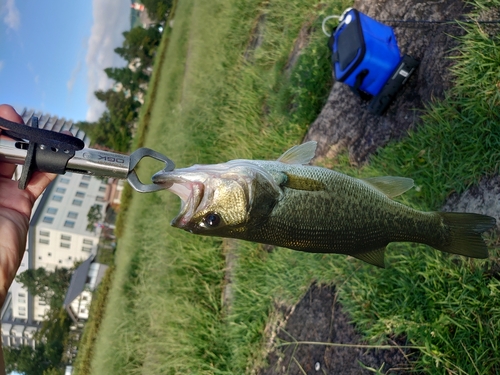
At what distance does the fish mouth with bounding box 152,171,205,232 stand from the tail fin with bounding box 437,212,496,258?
4.42 feet

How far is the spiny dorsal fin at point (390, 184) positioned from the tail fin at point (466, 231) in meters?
0.25

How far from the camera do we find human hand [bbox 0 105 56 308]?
2.27 m

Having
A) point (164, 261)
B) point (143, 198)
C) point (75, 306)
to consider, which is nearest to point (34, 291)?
point (75, 306)

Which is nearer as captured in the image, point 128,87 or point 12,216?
point 12,216

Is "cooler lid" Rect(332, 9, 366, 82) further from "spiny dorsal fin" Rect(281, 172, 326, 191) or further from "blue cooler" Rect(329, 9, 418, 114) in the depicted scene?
"spiny dorsal fin" Rect(281, 172, 326, 191)

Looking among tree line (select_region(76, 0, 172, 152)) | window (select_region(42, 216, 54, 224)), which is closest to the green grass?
tree line (select_region(76, 0, 172, 152))

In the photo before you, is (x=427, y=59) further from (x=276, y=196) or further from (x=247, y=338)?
(x=247, y=338)

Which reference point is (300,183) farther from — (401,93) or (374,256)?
(401,93)

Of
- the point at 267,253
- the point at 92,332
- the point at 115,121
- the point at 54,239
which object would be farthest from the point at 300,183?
the point at 54,239

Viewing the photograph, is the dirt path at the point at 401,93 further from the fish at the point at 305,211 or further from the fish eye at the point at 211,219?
the fish eye at the point at 211,219

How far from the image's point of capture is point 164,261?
683 centimetres

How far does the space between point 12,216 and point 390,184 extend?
2.25 meters

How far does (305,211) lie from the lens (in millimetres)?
1863

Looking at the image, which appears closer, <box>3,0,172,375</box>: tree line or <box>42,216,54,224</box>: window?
<box>3,0,172,375</box>: tree line
